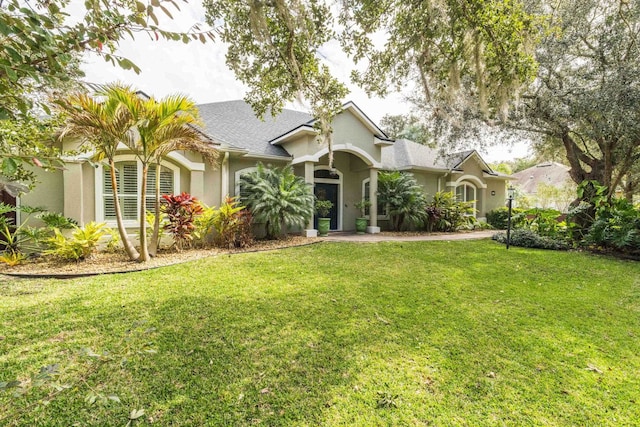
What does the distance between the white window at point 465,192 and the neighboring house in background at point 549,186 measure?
912cm

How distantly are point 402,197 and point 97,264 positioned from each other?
1033 centimetres

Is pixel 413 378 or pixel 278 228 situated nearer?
pixel 413 378

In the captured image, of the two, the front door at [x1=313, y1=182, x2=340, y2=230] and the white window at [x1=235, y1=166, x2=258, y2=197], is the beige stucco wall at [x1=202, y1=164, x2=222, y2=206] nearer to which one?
the white window at [x1=235, y1=166, x2=258, y2=197]

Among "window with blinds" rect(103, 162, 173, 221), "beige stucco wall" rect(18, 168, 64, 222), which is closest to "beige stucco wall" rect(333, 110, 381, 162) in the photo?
"window with blinds" rect(103, 162, 173, 221)

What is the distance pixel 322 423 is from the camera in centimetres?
211

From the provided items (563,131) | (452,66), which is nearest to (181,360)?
(452,66)

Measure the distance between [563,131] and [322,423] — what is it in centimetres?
1221

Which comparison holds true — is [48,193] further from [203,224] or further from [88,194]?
[203,224]

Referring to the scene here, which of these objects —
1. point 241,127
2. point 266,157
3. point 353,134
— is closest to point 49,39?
point 266,157

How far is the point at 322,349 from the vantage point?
3055 mm

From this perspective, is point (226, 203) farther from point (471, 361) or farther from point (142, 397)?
point (471, 361)

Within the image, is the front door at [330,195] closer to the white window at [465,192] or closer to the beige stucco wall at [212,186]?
the beige stucco wall at [212,186]

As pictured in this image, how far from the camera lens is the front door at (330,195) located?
12.6m

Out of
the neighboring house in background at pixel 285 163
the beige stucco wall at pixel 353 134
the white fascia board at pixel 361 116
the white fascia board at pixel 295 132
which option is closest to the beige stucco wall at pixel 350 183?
the neighboring house in background at pixel 285 163
